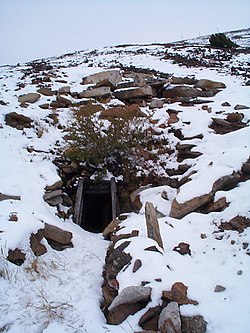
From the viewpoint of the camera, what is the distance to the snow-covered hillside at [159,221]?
10.9ft

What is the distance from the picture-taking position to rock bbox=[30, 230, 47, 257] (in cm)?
461

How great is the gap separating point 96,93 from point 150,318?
9.73 meters

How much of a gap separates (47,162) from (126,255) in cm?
450

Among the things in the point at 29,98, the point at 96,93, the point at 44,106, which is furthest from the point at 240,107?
the point at 29,98

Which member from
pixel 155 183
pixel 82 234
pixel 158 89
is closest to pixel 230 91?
pixel 158 89

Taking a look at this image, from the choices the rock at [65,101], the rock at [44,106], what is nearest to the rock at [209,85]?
the rock at [65,101]

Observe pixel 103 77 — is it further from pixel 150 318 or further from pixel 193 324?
pixel 193 324

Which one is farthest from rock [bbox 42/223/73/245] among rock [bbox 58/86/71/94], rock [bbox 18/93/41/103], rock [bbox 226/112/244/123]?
rock [bbox 58/86/71/94]

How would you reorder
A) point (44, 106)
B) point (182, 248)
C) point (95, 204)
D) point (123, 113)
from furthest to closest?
point (44, 106) → point (95, 204) → point (123, 113) → point (182, 248)

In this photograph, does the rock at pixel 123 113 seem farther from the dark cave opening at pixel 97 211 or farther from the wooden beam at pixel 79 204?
the dark cave opening at pixel 97 211

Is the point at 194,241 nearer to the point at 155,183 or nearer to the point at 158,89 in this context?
the point at 155,183

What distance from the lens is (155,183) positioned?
7.53 metres

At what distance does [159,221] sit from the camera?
213 inches

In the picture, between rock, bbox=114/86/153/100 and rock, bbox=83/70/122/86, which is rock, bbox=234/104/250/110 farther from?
rock, bbox=83/70/122/86
